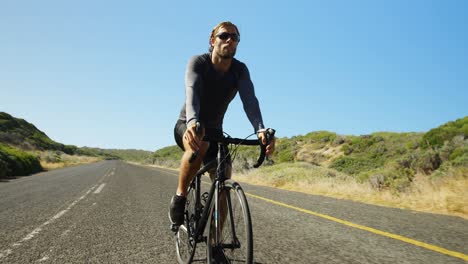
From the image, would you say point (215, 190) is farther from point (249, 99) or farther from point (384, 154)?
point (384, 154)

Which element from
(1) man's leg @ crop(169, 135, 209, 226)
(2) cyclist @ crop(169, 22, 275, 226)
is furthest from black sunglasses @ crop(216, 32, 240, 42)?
(1) man's leg @ crop(169, 135, 209, 226)

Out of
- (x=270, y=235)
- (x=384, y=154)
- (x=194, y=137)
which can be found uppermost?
(x=384, y=154)

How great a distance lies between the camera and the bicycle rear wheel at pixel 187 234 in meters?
3.29

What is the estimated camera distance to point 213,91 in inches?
136

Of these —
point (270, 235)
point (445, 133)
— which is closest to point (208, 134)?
point (270, 235)

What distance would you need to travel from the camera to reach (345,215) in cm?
637

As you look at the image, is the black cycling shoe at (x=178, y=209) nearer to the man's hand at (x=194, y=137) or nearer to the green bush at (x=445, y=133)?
the man's hand at (x=194, y=137)

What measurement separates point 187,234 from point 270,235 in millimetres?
1712

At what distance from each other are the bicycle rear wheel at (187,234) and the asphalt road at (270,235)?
6.5 inches

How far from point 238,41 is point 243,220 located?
1711 mm

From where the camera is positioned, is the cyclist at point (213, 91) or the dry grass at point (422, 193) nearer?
the cyclist at point (213, 91)

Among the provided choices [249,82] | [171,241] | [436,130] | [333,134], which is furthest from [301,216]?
[333,134]

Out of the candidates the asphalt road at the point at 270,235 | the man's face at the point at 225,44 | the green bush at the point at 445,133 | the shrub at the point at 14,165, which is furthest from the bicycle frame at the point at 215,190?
the shrub at the point at 14,165

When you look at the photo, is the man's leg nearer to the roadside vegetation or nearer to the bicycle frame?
the bicycle frame
